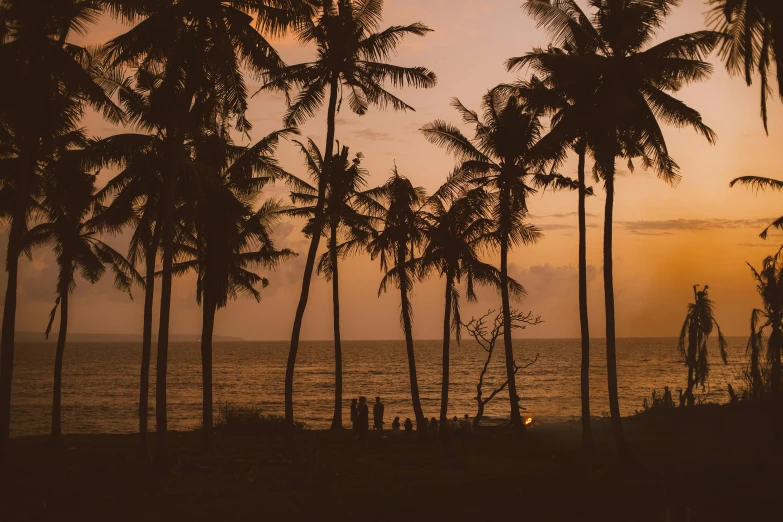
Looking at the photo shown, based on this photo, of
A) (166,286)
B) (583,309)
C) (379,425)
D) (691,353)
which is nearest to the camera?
(166,286)

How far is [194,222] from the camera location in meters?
23.2

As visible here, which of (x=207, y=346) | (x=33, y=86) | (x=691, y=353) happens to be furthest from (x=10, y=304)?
(x=691, y=353)

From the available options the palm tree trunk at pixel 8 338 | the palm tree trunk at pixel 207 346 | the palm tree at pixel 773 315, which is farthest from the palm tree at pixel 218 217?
the palm tree at pixel 773 315

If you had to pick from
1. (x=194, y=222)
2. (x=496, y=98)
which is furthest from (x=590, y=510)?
(x=496, y=98)

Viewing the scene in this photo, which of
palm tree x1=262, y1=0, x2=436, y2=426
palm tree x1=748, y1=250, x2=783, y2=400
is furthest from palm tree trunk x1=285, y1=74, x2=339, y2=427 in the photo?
palm tree x1=748, y1=250, x2=783, y2=400

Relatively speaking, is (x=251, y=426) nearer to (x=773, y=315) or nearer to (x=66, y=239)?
(x=66, y=239)

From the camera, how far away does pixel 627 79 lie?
64.9ft

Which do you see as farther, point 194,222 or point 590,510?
point 194,222

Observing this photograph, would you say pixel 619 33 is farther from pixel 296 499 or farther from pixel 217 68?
pixel 296 499

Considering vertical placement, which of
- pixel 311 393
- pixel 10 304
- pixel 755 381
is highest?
pixel 10 304

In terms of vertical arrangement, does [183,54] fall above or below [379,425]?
above

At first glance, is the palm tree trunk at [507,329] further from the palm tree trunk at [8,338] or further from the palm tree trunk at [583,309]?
the palm tree trunk at [8,338]

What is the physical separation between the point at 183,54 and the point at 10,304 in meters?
7.71

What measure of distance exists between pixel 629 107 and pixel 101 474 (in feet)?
55.3
